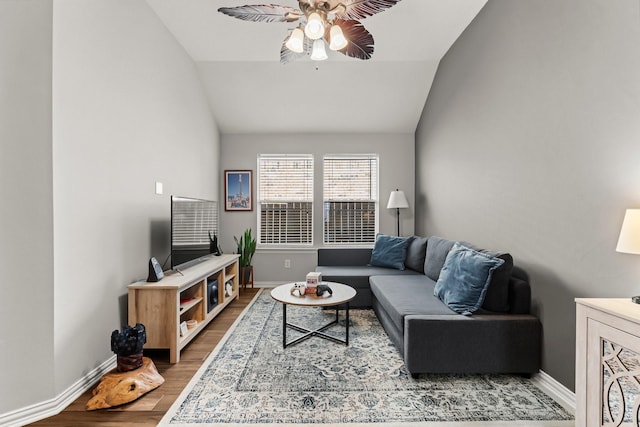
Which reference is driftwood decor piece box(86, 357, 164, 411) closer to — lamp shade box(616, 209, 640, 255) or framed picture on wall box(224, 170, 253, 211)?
lamp shade box(616, 209, 640, 255)

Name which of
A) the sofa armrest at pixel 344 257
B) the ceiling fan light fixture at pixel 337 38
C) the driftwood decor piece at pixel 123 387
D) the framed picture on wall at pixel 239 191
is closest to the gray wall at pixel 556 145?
the ceiling fan light fixture at pixel 337 38

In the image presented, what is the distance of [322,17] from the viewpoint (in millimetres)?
1880

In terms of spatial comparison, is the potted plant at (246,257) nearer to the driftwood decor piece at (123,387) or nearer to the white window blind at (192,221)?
the white window blind at (192,221)

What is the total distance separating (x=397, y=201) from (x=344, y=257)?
114cm

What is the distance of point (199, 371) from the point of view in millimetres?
2189

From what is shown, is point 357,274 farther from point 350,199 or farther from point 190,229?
point 190,229

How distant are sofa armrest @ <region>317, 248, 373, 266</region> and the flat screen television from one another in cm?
145

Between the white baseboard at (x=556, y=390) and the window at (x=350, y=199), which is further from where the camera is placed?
the window at (x=350, y=199)

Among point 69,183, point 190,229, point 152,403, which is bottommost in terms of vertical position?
point 152,403

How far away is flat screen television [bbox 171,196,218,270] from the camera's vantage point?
2.74 m

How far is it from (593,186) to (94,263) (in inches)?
120

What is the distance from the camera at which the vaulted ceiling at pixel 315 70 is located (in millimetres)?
2945

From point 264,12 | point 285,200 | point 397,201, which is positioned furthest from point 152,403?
point 397,201

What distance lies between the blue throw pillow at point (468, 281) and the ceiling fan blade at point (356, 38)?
5.58ft
